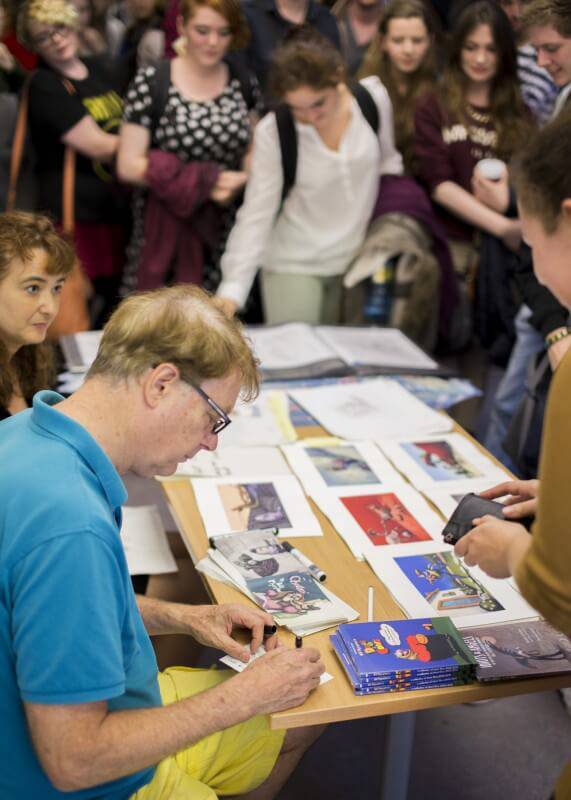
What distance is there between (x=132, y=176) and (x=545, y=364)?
1765mm

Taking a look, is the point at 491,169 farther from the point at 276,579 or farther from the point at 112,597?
the point at 112,597

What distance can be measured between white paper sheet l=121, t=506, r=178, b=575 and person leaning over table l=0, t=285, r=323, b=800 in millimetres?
610

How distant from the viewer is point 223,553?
1.93 metres

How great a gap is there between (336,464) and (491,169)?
1.76 metres

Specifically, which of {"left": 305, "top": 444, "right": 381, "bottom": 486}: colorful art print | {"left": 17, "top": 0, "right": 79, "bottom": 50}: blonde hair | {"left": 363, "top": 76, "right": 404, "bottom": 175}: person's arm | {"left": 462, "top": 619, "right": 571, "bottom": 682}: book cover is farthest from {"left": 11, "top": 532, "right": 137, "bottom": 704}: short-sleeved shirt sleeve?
{"left": 17, "top": 0, "right": 79, "bottom": 50}: blonde hair

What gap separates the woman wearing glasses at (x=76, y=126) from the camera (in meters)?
3.58

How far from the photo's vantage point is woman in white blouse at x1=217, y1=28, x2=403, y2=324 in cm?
319

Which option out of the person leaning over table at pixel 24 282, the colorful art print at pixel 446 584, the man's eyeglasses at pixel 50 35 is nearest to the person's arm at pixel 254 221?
the man's eyeglasses at pixel 50 35

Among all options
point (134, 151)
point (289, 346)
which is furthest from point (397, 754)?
point (134, 151)

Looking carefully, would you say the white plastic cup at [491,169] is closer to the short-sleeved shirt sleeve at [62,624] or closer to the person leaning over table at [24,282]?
the person leaning over table at [24,282]

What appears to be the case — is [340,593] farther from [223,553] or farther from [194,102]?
[194,102]

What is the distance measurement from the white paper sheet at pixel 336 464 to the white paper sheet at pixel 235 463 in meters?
0.04

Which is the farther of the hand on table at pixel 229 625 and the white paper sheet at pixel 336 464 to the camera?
the white paper sheet at pixel 336 464

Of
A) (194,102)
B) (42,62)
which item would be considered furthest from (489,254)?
(42,62)
